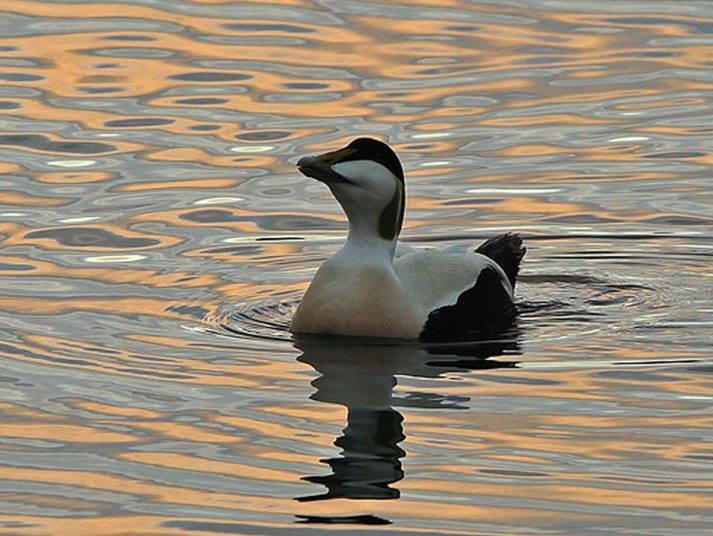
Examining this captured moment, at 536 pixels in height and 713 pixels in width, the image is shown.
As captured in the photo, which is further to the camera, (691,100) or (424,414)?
(691,100)

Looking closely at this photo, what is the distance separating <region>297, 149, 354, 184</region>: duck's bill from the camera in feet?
44.1

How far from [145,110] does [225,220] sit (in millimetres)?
3709

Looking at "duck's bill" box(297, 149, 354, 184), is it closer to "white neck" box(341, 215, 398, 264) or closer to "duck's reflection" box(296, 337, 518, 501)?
"white neck" box(341, 215, 398, 264)

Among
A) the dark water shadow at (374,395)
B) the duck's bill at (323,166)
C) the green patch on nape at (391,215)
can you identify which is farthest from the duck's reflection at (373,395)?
the duck's bill at (323,166)

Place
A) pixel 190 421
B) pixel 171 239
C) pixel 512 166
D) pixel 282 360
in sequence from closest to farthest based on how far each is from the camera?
1. pixel 190 421
2. pixel 282 360
3. pixel 171 239
4. pixel 512 166

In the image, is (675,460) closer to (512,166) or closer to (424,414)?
(424,414)

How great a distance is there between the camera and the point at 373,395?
40.7 feet

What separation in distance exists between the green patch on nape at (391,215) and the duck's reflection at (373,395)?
2.46 feet

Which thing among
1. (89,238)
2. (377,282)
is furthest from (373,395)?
(89,238)

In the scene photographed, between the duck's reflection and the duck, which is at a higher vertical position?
the duck

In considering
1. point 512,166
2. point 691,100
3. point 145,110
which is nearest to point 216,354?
point 512,166

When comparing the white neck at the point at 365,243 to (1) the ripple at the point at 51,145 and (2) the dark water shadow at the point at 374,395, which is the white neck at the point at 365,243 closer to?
(2) the dark water shadow at the point at 374,395

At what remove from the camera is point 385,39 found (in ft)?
76.3

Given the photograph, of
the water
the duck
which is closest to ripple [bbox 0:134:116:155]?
the water
